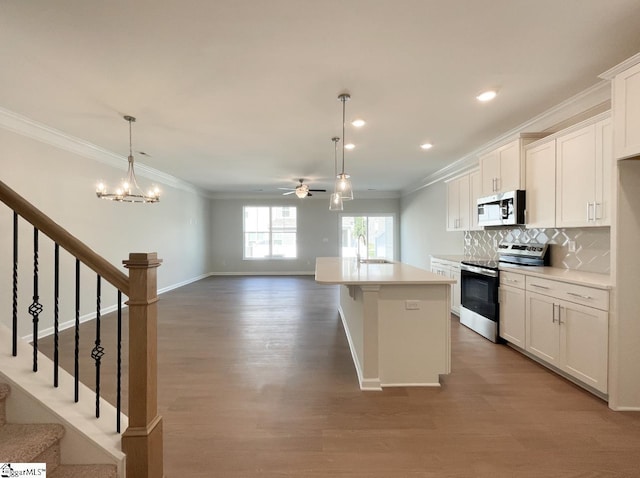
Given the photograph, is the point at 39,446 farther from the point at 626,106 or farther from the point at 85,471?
the point at 626,106

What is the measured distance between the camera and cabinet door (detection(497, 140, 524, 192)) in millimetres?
3477

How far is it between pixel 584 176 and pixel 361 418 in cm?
286

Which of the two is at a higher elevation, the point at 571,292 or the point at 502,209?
the point at 502,209

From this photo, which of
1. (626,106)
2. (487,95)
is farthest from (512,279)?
(487,95)

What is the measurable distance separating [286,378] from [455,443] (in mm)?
1426

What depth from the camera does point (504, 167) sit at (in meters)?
3.72

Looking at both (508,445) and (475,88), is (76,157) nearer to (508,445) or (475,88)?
(475,88)

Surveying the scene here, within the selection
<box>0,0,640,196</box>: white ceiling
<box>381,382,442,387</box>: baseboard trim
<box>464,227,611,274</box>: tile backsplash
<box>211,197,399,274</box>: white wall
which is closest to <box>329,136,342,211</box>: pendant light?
<box>0,0,640,196</box>: white ceiling

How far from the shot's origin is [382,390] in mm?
2508

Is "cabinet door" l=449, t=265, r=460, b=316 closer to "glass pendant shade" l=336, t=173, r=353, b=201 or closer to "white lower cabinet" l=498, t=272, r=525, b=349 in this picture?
"white lower cabinet" l=498, t=272, r=525, b=349

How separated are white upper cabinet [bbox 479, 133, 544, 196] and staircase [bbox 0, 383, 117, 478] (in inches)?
169

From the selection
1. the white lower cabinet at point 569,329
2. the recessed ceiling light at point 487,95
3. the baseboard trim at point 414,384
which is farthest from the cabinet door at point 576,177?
the baseboard trim at point 414,384

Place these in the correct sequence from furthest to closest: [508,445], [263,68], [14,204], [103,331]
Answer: [103,331] < [263,68] < [508,445] < [14,204]

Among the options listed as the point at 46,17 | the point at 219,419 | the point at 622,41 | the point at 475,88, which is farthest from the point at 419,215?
the point at 46,17
